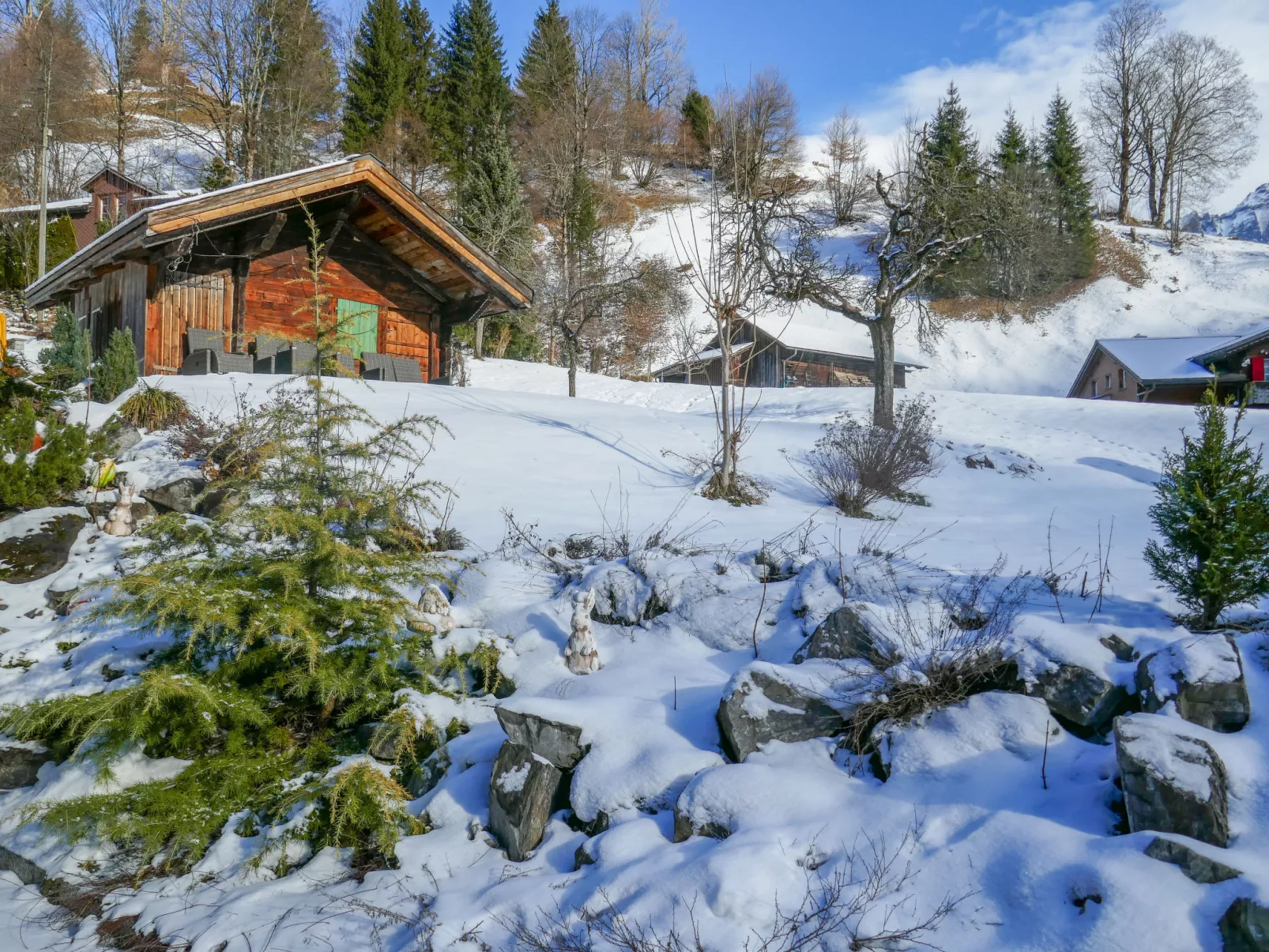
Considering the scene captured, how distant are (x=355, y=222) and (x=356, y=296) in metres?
1.38

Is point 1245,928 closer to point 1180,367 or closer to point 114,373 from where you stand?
point 114,373

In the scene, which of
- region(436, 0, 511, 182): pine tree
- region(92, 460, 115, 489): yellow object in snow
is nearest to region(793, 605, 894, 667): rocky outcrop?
region(92, 460, 115, 489): yellow object in snow

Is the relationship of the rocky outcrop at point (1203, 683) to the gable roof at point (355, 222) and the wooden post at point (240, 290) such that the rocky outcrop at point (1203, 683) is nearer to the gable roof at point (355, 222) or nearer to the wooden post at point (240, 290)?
the gable roof at point (355, 222)

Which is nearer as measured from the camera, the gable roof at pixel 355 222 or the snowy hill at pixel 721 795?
the snowy hill at pixel 721 795

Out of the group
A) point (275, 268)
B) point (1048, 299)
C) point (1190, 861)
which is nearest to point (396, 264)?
point (275, 268)

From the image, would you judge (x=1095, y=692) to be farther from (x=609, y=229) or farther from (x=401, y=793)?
(x=609, y=229)

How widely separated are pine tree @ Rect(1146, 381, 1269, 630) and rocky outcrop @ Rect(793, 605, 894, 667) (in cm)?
166

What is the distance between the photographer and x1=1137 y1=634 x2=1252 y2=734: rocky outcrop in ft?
10.7

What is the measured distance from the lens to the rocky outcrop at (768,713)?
3.74 metres

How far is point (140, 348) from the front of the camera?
41.5 ft

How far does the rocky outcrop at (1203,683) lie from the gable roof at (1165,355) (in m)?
31.4

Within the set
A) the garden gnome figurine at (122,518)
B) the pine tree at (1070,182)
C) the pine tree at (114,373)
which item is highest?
the pine tree at (1070,182)

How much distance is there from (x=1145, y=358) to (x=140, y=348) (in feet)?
113

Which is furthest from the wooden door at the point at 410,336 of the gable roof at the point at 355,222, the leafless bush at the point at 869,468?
the leafless bush at the point at 869,468
